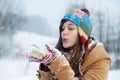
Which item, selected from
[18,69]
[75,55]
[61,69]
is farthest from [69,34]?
[18,69]

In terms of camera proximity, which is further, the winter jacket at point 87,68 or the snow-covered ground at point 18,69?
the snow-covered ground at point 18,69

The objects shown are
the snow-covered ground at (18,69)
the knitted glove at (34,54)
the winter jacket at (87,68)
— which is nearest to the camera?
the knitted glove at (34,54)

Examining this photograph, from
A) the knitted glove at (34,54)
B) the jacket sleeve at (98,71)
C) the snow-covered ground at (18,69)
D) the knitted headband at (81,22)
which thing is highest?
the knitted headband at (81,22)

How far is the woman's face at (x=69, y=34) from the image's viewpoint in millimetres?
2018

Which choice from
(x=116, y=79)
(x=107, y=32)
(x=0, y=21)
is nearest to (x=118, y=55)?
(x=107, y=32)

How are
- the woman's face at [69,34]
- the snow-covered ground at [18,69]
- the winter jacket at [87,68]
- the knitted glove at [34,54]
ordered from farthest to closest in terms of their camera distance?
1. the snow-covered ground at [18,69]
2. the woman's face at [69,34]
3. the winter jacket at [87,68]
4. the knitted glove at [34,54]

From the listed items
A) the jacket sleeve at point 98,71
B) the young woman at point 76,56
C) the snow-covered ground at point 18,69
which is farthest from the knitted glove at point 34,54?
the snow-covered ground at point 18,69

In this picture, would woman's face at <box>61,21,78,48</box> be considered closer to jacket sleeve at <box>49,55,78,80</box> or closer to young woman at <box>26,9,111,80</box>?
young woman at <box>26,9,111,80</box>

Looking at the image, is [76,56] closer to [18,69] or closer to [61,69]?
[61,69]

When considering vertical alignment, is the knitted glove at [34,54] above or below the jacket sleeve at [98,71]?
above

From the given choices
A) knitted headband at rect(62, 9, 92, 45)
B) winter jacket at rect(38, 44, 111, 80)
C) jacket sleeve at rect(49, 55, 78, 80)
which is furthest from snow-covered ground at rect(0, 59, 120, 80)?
jacket sleeve at rect(49, 55, 78, 80)

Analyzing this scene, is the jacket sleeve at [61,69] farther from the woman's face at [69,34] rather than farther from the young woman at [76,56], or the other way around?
the woman's face at [69,34]

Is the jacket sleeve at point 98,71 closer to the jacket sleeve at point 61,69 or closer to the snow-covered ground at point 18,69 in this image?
the jacket sleeve at point 61,69

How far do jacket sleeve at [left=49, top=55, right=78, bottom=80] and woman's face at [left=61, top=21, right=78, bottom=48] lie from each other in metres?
0.18
